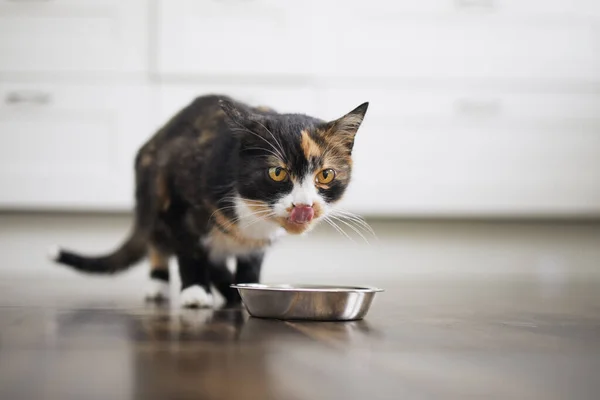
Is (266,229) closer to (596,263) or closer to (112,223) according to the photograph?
(112,223)

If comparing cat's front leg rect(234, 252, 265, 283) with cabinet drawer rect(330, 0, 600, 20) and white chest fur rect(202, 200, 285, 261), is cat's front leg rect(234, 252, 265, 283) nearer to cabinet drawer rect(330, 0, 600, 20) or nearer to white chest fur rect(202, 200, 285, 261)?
white chest fur rect(202, 200, 285, 261)

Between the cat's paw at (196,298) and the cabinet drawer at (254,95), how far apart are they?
146cm

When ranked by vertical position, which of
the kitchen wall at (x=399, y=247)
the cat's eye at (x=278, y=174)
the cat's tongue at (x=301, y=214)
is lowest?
the kitchen wall at (x=399, y=247)

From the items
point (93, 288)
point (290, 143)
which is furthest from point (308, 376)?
point (93, 288)

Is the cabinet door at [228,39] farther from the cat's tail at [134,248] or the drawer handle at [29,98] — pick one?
the cat's tail at [134,248]

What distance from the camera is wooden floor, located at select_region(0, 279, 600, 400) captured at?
1.93ft

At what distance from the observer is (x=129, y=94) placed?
280 cm

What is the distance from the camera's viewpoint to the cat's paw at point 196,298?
1376 mm

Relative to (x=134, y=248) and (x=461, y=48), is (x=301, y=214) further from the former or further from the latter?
(x=461, y=48)

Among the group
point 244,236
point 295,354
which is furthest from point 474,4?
point 295,354

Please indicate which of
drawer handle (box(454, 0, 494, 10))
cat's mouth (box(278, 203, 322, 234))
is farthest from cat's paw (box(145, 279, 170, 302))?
drawer handle (box(454, 0, 494, 10))

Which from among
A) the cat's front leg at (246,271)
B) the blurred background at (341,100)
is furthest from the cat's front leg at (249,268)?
the blurred background at (341,100)

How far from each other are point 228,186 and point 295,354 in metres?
0.59

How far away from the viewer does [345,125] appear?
49.4 inches
